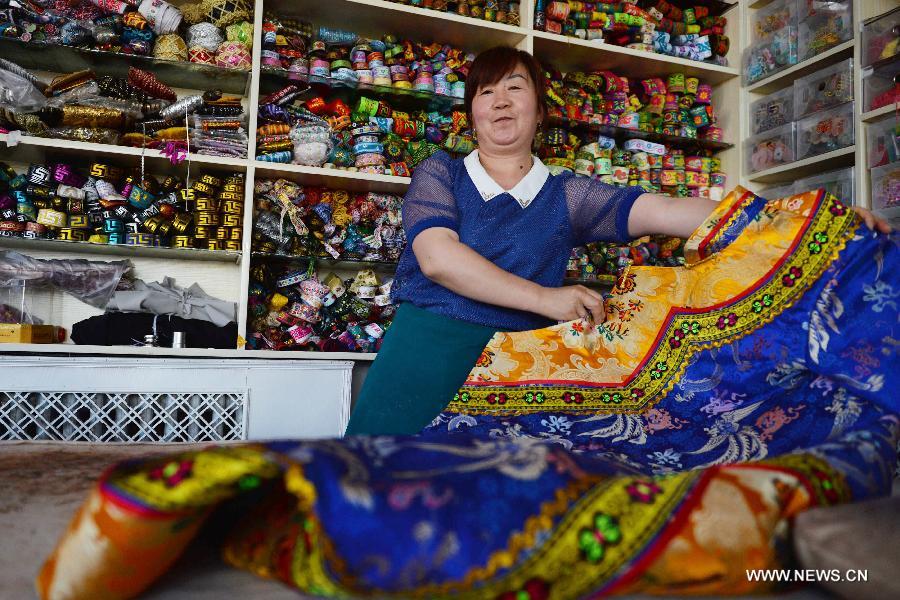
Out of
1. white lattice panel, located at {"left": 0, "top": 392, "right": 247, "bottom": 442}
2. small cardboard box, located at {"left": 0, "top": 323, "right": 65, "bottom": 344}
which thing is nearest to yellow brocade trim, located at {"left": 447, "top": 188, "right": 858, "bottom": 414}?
white lattice panel, located at {"left": 0, "top": 392, "right": 247, "bottom": 442}

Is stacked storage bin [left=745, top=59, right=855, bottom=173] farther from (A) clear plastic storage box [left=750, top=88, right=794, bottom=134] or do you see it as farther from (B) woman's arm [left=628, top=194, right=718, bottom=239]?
(B) woman's arm [left=628, top=194, right=718, bottom=239]

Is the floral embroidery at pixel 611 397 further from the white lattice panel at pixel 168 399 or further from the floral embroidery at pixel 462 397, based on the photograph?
the white lattice panel at pixel 168 399

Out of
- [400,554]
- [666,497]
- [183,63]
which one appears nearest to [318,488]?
[400,554]

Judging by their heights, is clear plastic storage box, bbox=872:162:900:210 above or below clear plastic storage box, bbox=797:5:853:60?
below

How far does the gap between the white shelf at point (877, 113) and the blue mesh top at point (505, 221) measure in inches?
58.2

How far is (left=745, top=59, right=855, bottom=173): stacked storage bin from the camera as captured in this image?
99.4 inches

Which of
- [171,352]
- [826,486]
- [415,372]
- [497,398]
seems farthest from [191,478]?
[171,352]

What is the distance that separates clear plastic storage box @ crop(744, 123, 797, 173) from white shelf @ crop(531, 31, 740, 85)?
0.38m

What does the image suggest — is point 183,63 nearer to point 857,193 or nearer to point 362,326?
point 362,326

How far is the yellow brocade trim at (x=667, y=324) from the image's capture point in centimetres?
103

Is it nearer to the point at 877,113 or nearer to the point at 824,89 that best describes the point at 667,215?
the point at 877,113

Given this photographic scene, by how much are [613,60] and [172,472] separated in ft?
9.87

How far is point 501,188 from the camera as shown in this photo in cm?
152

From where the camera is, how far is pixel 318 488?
0.44m
